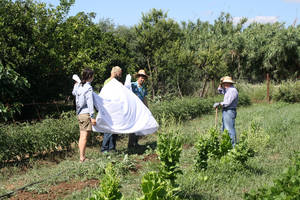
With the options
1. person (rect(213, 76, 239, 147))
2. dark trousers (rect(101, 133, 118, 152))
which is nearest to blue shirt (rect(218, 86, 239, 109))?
person (rect(213, 76, 239, 147))

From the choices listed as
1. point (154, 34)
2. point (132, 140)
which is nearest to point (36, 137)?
point (132, 140)

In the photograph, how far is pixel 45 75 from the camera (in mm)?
10414

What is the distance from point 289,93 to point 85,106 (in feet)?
48.4

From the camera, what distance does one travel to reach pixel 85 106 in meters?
6.25

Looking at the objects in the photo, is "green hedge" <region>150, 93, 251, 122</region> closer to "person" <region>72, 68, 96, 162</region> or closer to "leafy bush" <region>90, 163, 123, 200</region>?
"person" <region>72, 68, 96, 162</region>

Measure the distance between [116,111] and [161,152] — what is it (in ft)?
9.73

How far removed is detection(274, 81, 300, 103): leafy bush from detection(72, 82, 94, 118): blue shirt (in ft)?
47.7

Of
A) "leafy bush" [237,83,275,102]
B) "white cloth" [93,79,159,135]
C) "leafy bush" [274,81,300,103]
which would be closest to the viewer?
"white cloth" [93,79,159,135]

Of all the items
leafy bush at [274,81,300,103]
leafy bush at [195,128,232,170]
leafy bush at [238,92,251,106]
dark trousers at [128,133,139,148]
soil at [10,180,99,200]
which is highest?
leafy bush at [274,81,300,103]

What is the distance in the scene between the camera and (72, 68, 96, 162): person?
20.1 ft

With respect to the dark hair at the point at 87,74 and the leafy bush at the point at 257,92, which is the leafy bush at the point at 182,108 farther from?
the leafy bush at the point at 257,92

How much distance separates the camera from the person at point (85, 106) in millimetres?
6125

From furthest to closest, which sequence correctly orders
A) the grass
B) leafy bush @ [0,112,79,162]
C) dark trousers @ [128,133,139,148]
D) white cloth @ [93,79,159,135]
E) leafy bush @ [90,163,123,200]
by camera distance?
dark trousers @ [128,133,139,148], white cloth @ [93,79,159,135], leafy bush @ [0,112,79,162], the grass, leafy bush @ [90,163,123,200]

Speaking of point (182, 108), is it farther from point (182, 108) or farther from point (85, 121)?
point (85, 121)
